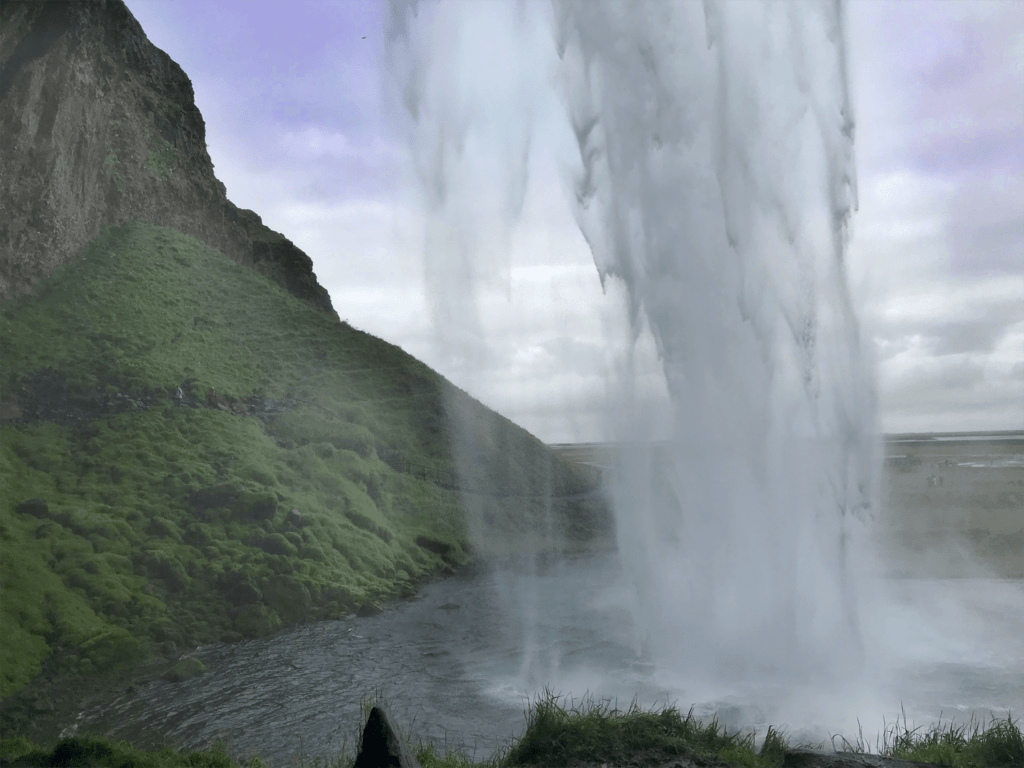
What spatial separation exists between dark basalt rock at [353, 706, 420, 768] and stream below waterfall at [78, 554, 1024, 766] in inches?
178

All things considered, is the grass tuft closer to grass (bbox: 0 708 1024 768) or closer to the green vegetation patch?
grass (bbox: 0 708 1024 768)

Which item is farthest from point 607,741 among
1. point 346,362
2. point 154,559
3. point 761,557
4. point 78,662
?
point 346,362

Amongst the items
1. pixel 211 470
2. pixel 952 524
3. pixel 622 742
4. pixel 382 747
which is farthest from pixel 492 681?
pixel 952 524

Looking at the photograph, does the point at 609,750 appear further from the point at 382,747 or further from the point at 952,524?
the point at 952,524

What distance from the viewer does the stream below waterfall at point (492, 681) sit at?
1434 cm

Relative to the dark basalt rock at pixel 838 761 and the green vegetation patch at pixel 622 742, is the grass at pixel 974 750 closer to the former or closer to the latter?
the dark basalt rock at pixel 838 761

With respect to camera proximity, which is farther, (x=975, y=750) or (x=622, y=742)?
(x=622, y=742)

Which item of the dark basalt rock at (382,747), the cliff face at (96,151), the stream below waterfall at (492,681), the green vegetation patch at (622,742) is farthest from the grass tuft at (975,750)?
the cliff face at (96,151)

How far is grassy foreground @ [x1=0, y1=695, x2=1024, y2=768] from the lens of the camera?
1032cm

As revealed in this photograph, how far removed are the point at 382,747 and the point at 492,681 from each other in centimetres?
969

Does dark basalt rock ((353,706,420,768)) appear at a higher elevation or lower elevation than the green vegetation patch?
higher

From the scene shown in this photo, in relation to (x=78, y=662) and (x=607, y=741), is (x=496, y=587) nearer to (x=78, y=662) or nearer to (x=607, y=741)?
(x=78, y=662)

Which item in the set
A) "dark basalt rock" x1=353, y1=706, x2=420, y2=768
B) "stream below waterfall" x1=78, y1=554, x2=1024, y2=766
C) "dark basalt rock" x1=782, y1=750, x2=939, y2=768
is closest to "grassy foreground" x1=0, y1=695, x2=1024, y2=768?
"dark basalt rock" x1=782, y1=750, x2=939, y2=768

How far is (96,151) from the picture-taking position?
48.9 m
